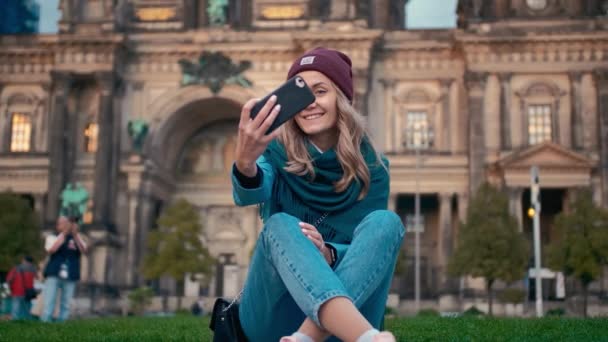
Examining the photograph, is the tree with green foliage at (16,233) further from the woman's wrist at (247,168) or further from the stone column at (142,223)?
the woman's wrist at (247,168)

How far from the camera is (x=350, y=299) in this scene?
4.45 m

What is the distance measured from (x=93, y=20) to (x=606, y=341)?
4482cm

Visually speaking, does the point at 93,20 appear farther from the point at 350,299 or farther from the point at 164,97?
the point at 350,299

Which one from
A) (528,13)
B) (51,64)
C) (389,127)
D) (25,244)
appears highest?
(528,13)

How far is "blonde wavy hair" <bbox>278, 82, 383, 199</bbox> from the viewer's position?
5211 millimetres

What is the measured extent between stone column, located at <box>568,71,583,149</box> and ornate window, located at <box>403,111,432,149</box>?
25.9 feet

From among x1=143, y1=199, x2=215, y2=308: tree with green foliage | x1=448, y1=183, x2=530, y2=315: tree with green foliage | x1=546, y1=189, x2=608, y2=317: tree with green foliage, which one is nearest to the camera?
x1=546, y1=189, x2=608, y2=317: tree with green foliage

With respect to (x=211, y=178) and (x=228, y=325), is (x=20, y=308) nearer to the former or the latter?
(x=228, y=325)

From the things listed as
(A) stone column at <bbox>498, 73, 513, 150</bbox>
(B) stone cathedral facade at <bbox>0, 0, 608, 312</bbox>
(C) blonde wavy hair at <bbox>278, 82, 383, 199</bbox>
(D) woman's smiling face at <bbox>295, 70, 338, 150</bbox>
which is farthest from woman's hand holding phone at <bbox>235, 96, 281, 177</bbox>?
(A) stone column at <bbox>498, 73, 513, 150</bbox>

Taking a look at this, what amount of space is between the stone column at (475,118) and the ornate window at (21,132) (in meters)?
26.3

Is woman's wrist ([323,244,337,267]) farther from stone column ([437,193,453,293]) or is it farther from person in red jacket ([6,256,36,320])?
stone column ([437,193,453,293])

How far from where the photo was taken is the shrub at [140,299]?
1698 inches

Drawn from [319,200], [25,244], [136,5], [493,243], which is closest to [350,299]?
[319,200]

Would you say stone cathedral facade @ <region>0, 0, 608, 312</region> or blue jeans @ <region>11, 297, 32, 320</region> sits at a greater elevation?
stone cathedral facade @ <region>0, 0, 608, 312</region>
